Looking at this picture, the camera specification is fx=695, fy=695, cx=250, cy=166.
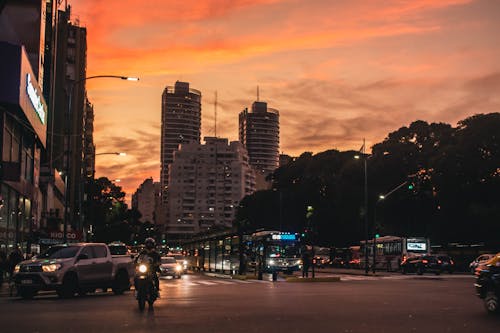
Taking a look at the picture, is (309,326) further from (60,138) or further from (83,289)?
(60,138)

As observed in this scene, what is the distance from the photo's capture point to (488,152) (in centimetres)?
6284

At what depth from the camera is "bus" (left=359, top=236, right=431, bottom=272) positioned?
194ft

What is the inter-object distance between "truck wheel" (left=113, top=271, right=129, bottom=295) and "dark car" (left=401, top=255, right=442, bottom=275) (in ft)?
102

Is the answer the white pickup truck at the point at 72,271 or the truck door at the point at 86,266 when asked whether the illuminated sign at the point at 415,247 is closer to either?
the white pickup truck at the point at 72,271

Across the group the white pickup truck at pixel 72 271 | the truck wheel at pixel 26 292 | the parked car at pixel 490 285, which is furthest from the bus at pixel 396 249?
the parked car at pixel 490 285

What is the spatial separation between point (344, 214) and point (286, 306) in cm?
6728

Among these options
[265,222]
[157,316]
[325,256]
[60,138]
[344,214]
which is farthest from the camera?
[265,222]

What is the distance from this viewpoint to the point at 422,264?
53.1 metres

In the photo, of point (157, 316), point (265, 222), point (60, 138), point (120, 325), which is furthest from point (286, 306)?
point (265, 222)

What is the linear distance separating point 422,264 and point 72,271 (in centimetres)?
3467

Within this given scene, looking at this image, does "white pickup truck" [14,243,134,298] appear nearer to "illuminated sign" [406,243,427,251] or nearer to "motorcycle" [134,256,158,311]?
"motorcycle" [134,256,158,311]

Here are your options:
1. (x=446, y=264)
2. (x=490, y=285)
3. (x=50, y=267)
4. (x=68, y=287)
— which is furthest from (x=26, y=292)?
(x=446, y=264)

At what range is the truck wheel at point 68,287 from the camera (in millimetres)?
24172

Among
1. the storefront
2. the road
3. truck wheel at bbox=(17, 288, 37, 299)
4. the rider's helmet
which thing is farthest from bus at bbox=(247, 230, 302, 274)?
the rider's helmet
